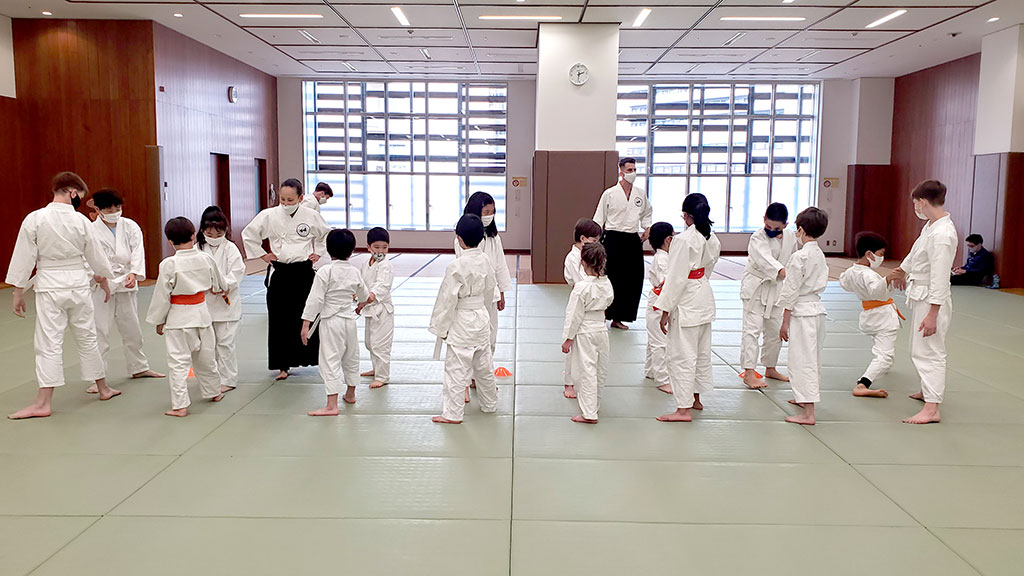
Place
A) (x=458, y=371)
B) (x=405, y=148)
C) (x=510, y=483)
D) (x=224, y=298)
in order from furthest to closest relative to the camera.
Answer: (x=405, y=148)
(x=224, y=298)
(x=458, y=371)
(x=510, y=483)

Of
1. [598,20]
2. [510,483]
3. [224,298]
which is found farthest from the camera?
[598,20]

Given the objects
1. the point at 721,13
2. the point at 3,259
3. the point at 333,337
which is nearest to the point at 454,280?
the point at 333,337

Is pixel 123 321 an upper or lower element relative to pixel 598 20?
lower

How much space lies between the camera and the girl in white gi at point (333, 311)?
4.36 m

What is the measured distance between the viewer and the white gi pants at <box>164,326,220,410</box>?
4.32 metres

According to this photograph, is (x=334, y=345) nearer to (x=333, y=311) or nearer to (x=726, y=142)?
(x=333, y=311)

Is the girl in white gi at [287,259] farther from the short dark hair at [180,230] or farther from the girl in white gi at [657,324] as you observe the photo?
the girl in white gi at [657,324]

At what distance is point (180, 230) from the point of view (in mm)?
4391

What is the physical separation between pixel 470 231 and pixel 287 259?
1.61 m

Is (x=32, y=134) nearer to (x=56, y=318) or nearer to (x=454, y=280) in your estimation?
(x=56, y=318)

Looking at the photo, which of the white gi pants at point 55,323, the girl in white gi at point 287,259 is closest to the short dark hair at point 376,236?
the girl in white gi at point 287,259

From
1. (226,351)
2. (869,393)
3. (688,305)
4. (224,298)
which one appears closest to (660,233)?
(688,305)

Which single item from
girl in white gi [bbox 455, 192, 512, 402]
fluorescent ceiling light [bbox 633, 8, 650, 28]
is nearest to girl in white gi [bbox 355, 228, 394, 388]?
girl in white gi [bbox 455, 192, 512, 402]

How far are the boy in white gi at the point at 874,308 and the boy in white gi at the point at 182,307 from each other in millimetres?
4198
